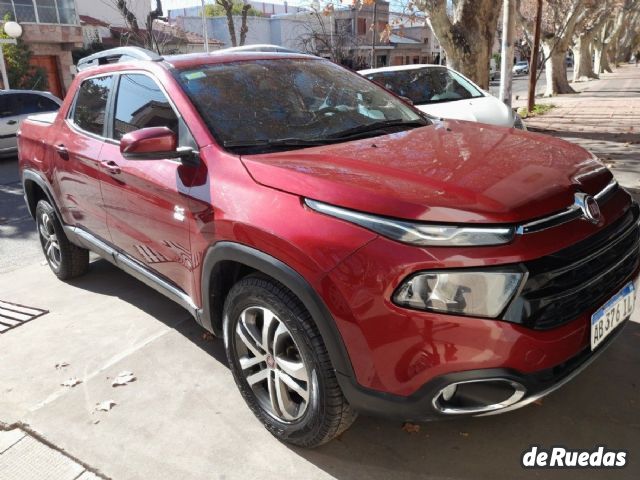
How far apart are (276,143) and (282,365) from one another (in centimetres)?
106

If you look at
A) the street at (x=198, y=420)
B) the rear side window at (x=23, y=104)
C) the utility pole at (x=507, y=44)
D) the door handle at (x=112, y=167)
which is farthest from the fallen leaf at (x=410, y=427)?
the rear side window at (x=23, y=104)

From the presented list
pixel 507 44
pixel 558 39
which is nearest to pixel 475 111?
pixel 507 44

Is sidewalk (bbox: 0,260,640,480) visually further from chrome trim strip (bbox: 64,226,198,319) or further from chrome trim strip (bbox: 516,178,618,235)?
chrome trim strip (bbox: 516,178,618,235)

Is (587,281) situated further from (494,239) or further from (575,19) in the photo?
(575,19)

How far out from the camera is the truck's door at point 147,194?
2.84 meters

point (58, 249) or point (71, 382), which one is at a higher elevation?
point (58, 249)

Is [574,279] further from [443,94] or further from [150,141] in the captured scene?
[443,94]

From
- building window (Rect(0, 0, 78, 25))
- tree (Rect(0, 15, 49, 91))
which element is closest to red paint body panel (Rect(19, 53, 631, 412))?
tree (Rect(0, 15, 49, 91))

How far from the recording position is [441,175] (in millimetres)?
2199

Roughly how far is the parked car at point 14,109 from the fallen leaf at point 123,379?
10343mm

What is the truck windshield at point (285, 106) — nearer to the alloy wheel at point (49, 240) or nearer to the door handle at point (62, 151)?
the door handle at point (62, 151)

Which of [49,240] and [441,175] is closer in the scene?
[441,175]

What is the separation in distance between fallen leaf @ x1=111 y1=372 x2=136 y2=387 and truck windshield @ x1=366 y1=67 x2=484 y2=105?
586cm

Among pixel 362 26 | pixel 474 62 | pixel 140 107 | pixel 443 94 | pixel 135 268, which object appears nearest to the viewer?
pixel 140 107
